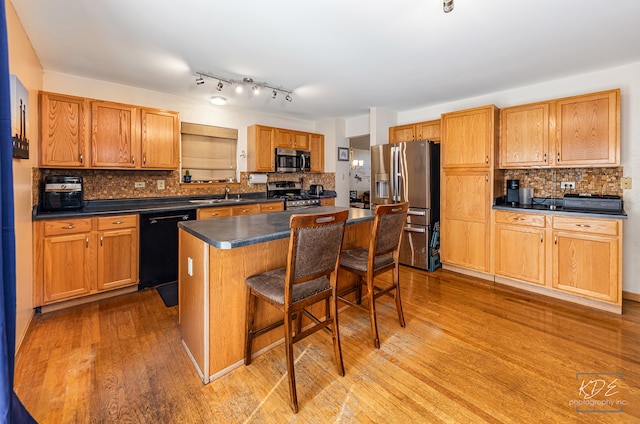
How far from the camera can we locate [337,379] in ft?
6.15

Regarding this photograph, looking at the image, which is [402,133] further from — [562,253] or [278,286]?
[278,286]

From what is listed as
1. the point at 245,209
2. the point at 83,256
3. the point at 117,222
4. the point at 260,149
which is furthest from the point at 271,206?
the point at 83,256

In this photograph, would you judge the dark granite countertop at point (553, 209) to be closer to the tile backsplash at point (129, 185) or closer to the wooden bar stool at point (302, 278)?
the wooden bar stool at point (302, 278)

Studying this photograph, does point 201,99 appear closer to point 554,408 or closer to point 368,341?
point 368,341

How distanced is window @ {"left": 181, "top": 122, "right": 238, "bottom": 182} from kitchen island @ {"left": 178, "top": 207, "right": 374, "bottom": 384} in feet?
8.92

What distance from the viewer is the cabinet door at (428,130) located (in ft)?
14.9

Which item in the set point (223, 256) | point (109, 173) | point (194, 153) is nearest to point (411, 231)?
point (223, 256)

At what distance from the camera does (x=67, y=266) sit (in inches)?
113

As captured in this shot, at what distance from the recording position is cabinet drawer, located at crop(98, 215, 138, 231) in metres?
3.06

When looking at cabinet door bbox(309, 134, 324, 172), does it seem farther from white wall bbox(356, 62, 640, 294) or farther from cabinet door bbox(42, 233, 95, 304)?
white wall bbox(356, 62, 640, 294)

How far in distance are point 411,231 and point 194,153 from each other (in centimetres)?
350

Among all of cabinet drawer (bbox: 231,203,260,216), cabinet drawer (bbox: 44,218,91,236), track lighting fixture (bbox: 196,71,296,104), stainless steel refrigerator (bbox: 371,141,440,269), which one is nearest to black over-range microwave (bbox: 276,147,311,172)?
cabinet drawer (bbox: 231,203,260,216)

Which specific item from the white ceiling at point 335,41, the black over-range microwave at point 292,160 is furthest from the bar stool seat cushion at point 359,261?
the black over-range microwave at point 292,160

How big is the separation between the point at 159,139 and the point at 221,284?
2.79m
